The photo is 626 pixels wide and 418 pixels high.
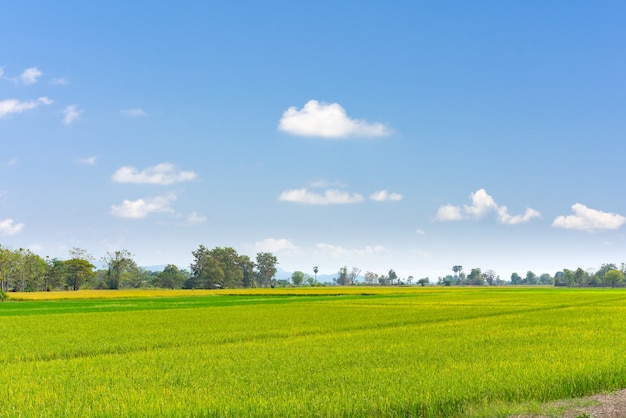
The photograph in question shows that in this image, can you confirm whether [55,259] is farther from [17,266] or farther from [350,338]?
[350,338]

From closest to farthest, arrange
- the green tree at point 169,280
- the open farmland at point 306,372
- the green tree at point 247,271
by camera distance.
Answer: the open farmland at point 306,372 → the green tree at point 169,280 → the green tree at point 247,271

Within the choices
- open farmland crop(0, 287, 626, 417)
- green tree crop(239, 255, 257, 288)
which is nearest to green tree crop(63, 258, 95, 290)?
green tree crop(239, 255, 257, 288)

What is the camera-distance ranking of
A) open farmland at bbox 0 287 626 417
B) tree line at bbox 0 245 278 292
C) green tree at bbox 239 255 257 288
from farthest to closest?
green tree at bbox 239 255 257 288
tree line at bbox 0 245 278 292
open farmland at bbox 0 287 626 417

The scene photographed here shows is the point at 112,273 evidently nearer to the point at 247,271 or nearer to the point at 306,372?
the point at 247,271

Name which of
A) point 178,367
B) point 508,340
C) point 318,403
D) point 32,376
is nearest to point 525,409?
point 318,403

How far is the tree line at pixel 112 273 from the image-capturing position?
405ft

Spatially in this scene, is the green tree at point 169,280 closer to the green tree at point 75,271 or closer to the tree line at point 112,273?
the tree line at point 112,273

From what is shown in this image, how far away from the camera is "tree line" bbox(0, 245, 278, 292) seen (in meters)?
123

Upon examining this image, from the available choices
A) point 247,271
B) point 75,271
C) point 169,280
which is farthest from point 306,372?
point 247,271

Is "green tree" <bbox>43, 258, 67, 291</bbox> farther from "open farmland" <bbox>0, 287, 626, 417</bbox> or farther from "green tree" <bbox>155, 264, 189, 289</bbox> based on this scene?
"open farmland" <bbox>0, 287, 626, 417</bbox>

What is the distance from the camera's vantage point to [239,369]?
Answer: 13648 mm

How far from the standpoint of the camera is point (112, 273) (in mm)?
140250

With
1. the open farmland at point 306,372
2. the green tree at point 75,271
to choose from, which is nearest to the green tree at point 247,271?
the green tree at point 75,271

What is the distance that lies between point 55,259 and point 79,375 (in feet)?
443
